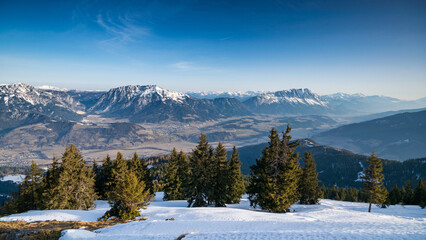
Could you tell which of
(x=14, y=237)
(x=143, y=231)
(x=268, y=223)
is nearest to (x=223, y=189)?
(x=268, y=223)

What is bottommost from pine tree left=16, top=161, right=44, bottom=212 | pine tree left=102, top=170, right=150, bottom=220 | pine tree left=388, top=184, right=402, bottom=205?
pine tree left=388, top=184, right=402, bottom=205

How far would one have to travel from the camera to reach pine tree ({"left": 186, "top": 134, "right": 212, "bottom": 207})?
3531 centimetres

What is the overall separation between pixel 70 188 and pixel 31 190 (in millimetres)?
9347

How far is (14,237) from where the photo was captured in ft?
55.1

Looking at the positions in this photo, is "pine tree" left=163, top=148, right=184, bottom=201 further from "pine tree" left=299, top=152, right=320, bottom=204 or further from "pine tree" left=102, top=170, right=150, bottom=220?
"pine tree" left=299, top=152, right=320, bottom=204

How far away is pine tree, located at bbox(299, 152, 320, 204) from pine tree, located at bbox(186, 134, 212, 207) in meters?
20.9

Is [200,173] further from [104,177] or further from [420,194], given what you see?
[420,194]

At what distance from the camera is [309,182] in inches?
1673

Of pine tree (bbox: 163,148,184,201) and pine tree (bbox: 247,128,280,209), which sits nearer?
pine tree (bbox: 247,128,280,209)

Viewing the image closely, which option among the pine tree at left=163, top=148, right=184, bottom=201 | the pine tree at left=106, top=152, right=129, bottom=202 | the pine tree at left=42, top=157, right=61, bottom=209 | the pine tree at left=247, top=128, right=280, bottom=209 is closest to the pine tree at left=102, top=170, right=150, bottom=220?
the pine tree at left=106, top=152, right=129, bottom=202

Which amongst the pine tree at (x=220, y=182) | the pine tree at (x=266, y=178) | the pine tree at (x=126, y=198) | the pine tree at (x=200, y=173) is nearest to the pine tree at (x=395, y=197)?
the pine tree at (x=266, y=178)

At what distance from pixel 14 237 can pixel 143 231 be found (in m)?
10.3

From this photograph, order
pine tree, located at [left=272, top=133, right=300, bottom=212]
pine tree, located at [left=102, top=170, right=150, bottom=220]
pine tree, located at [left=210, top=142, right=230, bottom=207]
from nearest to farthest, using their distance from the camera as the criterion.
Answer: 1. pine tree, located at [left=102, top=170, right=150, bottom=220]
2. pine tree, located at [left=272, top=133, right=300, bottom=212]
3. pine tree, located at [left=210, top=142, right=230, bottom=207]

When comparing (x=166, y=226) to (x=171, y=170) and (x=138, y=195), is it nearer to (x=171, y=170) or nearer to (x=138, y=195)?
(x=138, y=195)
